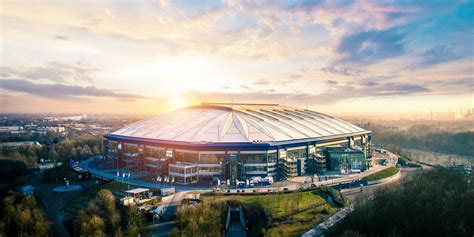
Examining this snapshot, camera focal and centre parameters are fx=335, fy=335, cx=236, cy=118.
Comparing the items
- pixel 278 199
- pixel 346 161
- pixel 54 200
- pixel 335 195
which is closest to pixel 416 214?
pixel 335 195

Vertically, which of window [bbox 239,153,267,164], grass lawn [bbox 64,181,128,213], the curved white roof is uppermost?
the curved white roof

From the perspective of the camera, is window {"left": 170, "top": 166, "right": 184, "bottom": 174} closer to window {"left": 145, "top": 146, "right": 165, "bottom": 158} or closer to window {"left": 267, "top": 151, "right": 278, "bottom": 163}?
window {"left": 145, "top": 146, "right": 165, "bottom": 158}

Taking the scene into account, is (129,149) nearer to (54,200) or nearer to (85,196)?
(85,196)

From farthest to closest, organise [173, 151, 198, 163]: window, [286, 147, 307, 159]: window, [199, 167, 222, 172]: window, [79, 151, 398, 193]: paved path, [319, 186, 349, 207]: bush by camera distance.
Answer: [286, 147, 307, 159]: window < [173, 151, 198, 163]: window < [199, 167, 222, 172]: window < [79, 151, 398, 193]: paved path < [319, 186, 349, 207]: bush

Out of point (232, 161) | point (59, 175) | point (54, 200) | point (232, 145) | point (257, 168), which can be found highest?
point (232, 145)

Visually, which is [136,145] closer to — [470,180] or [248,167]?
[248,167]

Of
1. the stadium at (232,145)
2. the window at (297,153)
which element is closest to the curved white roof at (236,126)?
the stadium at (232,145)

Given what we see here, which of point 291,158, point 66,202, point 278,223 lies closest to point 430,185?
point 278,223

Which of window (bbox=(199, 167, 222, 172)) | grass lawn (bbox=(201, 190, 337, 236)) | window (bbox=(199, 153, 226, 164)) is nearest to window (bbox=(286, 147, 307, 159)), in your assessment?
window (bbox=(199, 153, 226, 164))
